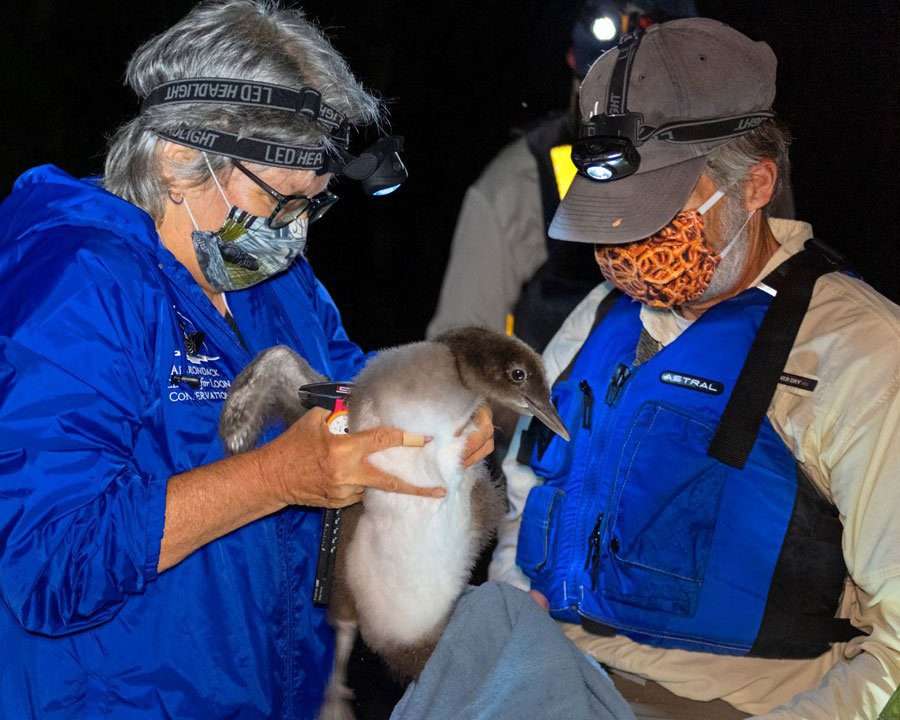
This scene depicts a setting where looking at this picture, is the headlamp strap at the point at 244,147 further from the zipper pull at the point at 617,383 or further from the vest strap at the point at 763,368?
the vest strap at the point at 763,368

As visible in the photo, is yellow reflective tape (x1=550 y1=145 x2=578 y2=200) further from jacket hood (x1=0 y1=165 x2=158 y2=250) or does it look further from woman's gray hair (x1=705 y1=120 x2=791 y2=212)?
jacket hood (x1=0 y1=165 x2=158 y2=250)

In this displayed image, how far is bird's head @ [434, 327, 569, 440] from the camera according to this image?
103 inches

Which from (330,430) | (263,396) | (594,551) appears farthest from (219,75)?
(594,551)

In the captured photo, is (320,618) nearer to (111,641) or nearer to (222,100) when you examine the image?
(111,641)

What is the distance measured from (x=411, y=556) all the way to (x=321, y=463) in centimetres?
40

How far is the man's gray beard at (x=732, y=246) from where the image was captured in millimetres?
2564

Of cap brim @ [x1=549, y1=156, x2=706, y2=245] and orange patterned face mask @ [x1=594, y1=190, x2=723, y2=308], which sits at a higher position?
cap brim @ [x1=549, y1=156, x2=706, y2=245]

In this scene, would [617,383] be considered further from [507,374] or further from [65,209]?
[65,209]

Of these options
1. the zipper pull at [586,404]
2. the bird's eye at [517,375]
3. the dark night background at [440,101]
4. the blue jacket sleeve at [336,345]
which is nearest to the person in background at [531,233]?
the dark night background at [440,101]

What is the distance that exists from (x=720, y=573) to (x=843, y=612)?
0.29 m

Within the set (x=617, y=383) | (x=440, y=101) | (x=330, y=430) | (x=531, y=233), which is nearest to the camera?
(x=330, y=430)

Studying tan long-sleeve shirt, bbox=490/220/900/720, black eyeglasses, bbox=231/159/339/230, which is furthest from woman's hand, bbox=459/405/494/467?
black eyeglasses, bbox=231/159/339/230

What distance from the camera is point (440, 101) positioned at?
5.78m

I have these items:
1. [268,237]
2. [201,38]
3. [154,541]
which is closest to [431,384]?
[268,237]
